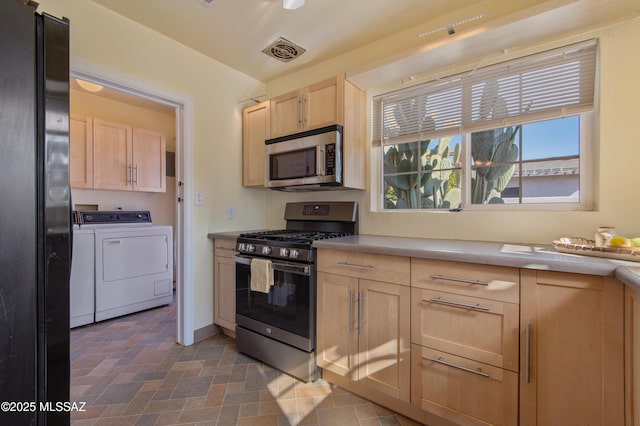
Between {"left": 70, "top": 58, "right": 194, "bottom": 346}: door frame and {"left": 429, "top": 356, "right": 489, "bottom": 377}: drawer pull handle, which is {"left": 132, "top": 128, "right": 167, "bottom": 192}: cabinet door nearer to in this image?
{"left": 70, "top": 58, "right": 194, "bottom": 346}: door frame

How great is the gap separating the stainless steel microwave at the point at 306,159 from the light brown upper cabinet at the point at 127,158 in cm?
208

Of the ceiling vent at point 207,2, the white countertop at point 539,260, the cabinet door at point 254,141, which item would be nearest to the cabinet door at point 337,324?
the white countertop at point 539,260

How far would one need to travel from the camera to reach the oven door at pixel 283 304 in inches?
74.7

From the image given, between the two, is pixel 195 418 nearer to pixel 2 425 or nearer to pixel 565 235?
pixel 2 425

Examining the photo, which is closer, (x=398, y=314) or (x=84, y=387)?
(x=398, y=314)

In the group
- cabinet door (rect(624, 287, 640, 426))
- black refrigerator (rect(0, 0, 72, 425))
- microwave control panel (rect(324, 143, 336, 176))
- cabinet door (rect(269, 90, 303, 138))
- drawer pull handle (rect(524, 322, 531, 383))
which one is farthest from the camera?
cabinet door (rect(269, 90, 303, 138))

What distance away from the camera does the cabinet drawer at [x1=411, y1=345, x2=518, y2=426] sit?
1.27m

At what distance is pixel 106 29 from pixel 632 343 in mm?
3274

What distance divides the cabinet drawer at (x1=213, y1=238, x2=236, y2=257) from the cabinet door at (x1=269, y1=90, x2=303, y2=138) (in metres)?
1.05

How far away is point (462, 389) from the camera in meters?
1.38

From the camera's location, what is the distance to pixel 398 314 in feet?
5.15

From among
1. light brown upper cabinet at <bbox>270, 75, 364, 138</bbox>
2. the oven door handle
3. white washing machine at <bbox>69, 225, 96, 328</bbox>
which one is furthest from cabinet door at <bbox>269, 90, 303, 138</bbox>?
white washing machine at <bbox>69, 225, 96, 328</bbox>

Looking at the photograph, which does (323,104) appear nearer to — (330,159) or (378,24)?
(330,159)

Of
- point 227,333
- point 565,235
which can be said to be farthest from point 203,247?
point 565,235
